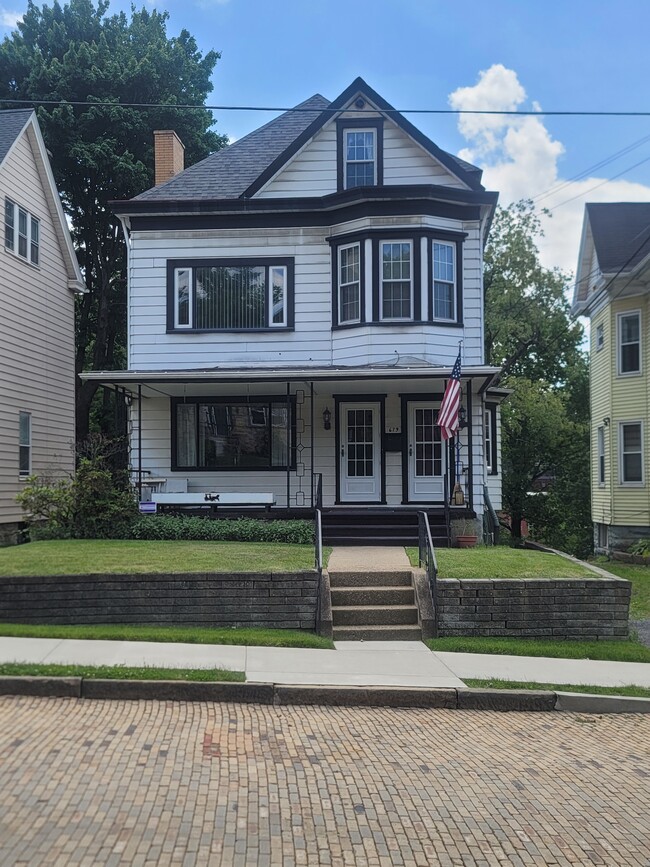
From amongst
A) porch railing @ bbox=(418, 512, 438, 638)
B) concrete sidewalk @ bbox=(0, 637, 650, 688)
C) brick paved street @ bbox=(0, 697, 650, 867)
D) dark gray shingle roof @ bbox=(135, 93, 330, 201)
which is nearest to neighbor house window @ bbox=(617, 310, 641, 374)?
dark gray shingle roof @ bbox=(135, 93, 330, 201)

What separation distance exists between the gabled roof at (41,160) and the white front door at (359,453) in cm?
1033

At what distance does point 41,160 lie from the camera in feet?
67.8

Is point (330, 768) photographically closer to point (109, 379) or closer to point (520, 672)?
point (520, 672)

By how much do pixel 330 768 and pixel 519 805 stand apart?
1360 millimetres

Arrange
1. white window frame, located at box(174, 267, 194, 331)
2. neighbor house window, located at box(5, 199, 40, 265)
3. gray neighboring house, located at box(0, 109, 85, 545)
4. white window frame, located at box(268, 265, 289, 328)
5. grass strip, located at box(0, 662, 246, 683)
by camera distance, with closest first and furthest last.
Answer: grass strip, located at box(0, 662, 246, 683)
white window frame, located at box(268, 265, 289, 328)
white window frame, located at box(174, 267, 194, 331)
gray neighboring house, located at box(0, 109, 85, 545)
neighbor house window, located at box(5, 199, 40, 265)

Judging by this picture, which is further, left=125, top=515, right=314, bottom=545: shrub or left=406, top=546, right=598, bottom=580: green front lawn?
left=125, top=515, right=314, bottom=545: shrub

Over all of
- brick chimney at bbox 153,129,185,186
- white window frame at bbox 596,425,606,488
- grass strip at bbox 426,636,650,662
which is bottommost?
grass strip at bbox 426,636,650,662

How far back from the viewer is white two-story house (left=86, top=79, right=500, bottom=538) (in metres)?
16.8

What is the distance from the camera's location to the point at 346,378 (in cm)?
1507

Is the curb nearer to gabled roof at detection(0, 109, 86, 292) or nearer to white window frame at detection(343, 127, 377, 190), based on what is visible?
white window frame at detection(343, 127, 377, 190)

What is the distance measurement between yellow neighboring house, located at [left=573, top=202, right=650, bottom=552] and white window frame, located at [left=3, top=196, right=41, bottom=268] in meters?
16.0

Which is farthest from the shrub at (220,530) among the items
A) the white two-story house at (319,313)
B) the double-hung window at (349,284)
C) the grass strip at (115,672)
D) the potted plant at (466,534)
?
the grass strip at (115,672)

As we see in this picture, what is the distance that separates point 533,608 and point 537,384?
26.1 m

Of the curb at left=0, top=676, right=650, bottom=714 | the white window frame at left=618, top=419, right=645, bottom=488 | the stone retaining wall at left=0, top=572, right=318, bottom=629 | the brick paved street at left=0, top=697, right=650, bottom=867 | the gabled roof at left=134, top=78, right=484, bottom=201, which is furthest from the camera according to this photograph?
the white window frame at left=618, top=419, right=645, bottom=488
